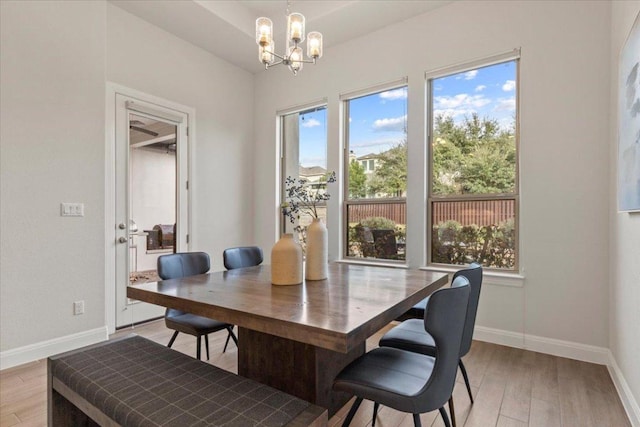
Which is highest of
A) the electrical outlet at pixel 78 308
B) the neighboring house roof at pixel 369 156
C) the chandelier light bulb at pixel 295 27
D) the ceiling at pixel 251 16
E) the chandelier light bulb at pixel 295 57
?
the ceiling at pixel 251 16

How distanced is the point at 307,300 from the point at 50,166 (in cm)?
265

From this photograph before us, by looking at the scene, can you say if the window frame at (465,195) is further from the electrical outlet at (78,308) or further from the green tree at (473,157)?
the electrical outlet at (78,308)

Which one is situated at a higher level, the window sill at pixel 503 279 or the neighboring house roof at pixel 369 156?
the neighboring house roof at pixel 369 156

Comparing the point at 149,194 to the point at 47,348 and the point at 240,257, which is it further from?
the point at 47,348

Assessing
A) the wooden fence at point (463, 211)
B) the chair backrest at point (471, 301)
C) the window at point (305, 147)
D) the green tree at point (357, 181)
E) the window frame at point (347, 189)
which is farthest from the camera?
the window at point (305, 147)

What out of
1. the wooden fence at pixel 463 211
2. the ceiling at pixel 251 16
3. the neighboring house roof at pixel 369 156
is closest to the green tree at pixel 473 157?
the wooden fence at pixel 463 211

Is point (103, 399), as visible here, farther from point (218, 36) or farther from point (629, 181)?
point (218, 36)

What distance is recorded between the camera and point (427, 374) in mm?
1431

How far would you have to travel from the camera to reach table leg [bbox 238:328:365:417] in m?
1.70

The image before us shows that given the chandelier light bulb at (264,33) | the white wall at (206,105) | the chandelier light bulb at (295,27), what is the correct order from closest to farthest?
1. the chandelier light bulb at (295,27)
2. the chandelier light bulb at (264,33)
3. the white wall at (206,105)

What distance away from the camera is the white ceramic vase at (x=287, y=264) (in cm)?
186

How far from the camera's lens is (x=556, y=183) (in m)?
2.81

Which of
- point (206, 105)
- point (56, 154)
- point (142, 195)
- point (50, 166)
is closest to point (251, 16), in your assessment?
point (206, 105)

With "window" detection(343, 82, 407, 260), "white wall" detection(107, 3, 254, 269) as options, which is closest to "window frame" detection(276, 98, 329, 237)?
"white wall" detection(107, 3, 254, 269)
